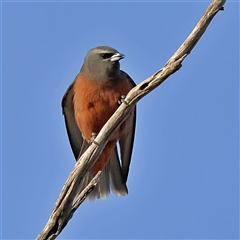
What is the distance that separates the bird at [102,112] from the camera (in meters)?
8.38

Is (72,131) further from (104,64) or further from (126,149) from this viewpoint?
(104,64)

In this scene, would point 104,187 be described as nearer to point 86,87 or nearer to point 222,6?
point 86,87

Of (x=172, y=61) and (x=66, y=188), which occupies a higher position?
(x=172, y=61)

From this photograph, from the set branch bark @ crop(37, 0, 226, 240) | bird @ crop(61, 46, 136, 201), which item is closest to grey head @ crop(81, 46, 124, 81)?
bird @ crop(61, 46, 136, 201)

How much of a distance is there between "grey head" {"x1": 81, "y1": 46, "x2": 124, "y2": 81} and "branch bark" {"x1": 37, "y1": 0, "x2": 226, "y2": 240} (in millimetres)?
1713

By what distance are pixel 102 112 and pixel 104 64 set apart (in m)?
0.79

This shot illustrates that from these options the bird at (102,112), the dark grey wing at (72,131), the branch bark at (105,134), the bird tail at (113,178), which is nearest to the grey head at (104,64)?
the bird at (102,112)

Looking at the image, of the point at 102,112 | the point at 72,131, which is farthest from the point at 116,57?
the point at 72,131

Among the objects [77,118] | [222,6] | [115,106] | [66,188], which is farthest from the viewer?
[77,118]

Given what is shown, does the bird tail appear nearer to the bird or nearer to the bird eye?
the bird

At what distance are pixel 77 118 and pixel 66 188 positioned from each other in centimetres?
223

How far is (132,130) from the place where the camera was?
352 inches

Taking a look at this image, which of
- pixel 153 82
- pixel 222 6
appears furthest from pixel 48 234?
pixel 222 6

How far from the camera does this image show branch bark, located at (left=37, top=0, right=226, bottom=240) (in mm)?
6340
